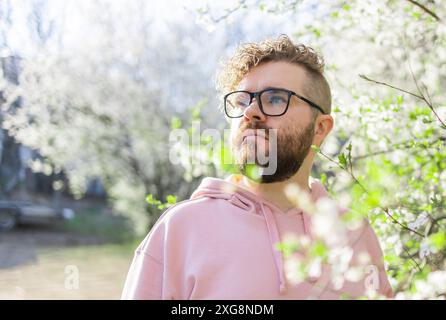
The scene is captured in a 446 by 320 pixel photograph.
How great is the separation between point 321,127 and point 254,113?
14.0 inches

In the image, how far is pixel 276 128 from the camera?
1746 mm

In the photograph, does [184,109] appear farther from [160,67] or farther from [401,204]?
[401,204]

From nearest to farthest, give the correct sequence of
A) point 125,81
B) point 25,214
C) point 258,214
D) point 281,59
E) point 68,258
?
point 258,214 < point 281,59 < point 125,81 < point 68,258 < point 25,214

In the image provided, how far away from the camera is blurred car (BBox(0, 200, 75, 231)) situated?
13.1 meters

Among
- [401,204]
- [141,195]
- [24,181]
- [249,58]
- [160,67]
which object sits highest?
[160,67]

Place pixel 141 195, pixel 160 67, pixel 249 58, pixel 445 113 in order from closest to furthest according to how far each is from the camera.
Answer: pixel 249 58
pixel 445 113
pixel 160 67
pixel 141 195

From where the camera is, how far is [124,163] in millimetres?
10898

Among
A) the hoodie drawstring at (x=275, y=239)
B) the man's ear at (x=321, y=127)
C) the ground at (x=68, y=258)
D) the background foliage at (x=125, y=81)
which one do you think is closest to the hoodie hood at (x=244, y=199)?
the hoodie drawstring at (x=275, y=239)

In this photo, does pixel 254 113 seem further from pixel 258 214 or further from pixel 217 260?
pixel 217 260

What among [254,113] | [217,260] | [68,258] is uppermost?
[68,258]

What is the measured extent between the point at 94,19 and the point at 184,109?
2443mm

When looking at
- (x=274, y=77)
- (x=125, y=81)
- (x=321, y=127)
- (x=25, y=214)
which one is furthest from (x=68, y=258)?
(x=274, y=77)

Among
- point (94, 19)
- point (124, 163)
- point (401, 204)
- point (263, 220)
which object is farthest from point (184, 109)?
point (263, 220)

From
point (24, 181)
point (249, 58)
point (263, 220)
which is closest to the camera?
point (263, 220)
